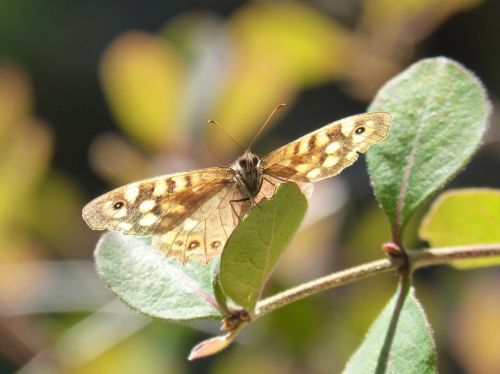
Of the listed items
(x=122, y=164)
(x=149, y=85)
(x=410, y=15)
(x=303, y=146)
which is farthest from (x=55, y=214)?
(x=303, y=146)

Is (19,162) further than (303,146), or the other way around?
(19,162)

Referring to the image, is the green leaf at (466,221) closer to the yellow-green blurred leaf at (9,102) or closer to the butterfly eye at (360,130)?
the butterfly eye at (360,130)

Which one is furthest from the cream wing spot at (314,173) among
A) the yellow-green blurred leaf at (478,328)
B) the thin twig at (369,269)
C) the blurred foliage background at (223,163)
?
the yellow-green blurred leaf at (478,328)

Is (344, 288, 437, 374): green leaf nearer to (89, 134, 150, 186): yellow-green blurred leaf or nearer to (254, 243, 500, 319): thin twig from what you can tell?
(254, 243, 500, 319): thin twig

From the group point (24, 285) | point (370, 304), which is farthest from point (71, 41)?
point (370, 304)

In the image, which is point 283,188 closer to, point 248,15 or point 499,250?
point 499,250

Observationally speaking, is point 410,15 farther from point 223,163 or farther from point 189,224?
point 189,224
